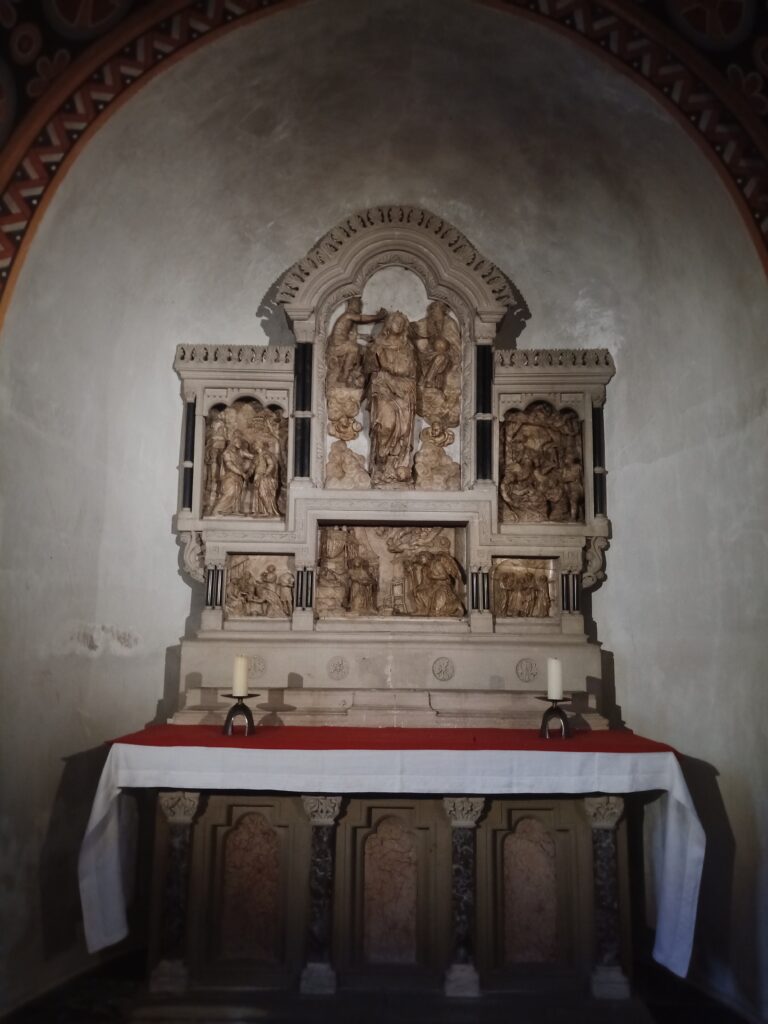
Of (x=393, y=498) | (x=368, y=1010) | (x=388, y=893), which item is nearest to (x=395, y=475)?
(x=393, y=498)

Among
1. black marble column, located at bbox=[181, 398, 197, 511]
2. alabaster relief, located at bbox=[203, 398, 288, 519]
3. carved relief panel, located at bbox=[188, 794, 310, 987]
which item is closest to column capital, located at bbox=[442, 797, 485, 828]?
carved relief panel, located at bbox=[188, 794, 310, 987]

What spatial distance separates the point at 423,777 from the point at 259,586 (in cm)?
233

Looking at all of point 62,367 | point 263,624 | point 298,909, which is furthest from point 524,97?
point 298,909

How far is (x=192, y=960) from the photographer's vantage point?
5168mm

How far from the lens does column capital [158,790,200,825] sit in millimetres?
5230

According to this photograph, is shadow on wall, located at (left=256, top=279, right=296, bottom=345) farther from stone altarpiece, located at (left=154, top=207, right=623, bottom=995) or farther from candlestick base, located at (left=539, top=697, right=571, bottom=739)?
candlestick base, located at (left=539, top=697, right=571, bottom=739)

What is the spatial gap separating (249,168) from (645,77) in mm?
3186

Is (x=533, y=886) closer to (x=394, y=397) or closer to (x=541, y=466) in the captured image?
(x=541, y=466)

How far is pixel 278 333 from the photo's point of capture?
25.1ft

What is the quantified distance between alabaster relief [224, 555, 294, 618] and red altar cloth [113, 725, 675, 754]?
105cm

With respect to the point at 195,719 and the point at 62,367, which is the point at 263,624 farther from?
the point at 62,367

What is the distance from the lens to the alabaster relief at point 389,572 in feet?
22.2

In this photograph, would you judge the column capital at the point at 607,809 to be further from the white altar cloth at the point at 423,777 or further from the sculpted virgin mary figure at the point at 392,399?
the sculpted virgin mary figure at the point at 392,399

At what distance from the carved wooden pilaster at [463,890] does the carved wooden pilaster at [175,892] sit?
159 cm
